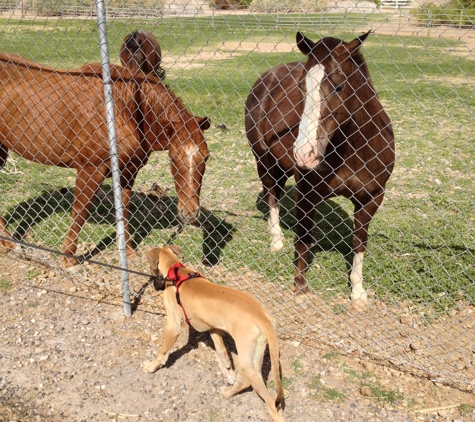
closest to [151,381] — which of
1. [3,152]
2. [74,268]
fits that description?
[74,268]

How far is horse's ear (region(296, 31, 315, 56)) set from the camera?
10.2ft

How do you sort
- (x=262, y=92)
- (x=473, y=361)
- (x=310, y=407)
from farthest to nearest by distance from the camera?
1. (x=262, y=92)
2. (x=473, y=361)
3. (x=310, y=407)

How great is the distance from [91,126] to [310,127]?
229cm

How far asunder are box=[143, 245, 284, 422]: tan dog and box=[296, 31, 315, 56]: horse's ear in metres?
1.65

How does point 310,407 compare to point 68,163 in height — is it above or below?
below

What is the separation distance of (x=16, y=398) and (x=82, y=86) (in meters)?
2.81

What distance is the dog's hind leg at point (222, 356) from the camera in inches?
127

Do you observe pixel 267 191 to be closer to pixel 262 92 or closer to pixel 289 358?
pixel 262 92

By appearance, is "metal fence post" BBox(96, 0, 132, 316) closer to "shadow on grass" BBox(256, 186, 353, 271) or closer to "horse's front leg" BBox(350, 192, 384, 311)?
"shadow on grass" BBox(256, 186, 353, 271)

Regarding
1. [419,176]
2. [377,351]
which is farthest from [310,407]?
[419,176]

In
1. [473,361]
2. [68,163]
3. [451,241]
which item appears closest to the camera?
[473,361]

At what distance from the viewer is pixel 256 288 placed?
4.36 meters

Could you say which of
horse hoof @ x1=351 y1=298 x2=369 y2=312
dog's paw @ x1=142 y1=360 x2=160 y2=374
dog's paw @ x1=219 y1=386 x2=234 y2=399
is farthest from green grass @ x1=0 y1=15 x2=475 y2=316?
dog's paw @ x1=142 y1=360 x2=160 y2=374

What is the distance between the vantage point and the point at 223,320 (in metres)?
2.91
